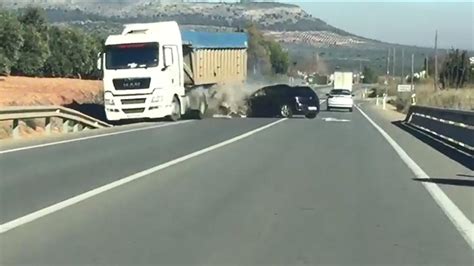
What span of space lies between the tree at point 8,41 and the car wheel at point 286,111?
18.5 m

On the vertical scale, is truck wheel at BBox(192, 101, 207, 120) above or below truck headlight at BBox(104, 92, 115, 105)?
below

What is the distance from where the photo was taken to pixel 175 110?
3866cm

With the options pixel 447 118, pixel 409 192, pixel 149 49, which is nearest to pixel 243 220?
pixel 409 192

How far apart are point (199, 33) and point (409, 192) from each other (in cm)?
2750

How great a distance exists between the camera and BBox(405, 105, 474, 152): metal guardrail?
25141mm

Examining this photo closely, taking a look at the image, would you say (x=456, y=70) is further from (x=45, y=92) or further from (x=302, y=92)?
(x=45, y=92)

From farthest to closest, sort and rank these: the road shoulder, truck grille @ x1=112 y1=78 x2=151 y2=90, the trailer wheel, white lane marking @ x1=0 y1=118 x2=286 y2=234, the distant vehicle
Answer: the distant vehicle, the trailer wheel, truck grille @ x1=112 y1=78 x2=151 y2=90, the road shoulder, white lane marking @ x1=0 y1=118 x2=286 y2=234

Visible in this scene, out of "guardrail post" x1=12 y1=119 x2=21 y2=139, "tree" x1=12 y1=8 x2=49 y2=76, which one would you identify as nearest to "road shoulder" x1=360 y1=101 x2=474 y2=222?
"guardrail post" x1=12 y1=119 x2=21 y2=139

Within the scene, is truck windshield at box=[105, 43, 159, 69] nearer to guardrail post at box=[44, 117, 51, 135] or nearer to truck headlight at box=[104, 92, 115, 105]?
truck headlight at box=[104, 92, 115, 105]

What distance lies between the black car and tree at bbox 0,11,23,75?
17014 mm

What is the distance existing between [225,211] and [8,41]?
4791 cm

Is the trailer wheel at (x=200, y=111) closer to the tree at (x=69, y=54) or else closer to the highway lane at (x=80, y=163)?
the highway lane at (x=80, y=163)

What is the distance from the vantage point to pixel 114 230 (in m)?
10.9

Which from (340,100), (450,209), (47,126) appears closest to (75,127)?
(47,126)
